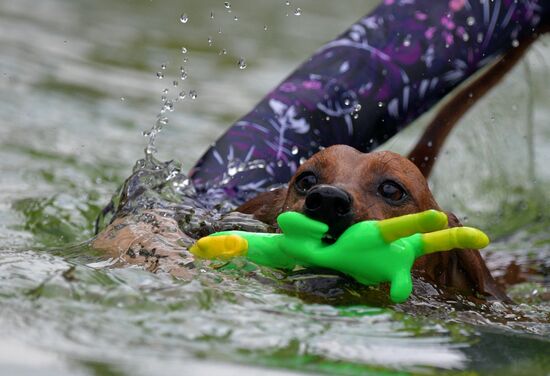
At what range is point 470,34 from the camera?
13.7ft

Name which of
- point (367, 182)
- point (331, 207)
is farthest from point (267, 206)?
point (331, 207)

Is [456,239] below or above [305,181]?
below

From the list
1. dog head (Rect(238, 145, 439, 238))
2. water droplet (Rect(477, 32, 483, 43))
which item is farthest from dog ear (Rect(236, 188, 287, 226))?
water droplet (Rect(477, 32, 483, 43))

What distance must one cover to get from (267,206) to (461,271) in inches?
26.1

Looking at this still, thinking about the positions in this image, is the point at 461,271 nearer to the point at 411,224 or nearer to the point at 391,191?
the point at 391,191

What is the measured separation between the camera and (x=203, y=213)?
11.9ft

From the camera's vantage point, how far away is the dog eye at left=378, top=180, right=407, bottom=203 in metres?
3.22

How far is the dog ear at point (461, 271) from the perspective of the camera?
335cm

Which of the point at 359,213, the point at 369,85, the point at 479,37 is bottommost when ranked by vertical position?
the point at 359,213

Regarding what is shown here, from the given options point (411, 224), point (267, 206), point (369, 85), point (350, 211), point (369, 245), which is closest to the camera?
point (411, 224)

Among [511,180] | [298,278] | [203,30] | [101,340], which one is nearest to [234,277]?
[298,278]

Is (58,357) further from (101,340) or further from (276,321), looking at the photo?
(276,321)

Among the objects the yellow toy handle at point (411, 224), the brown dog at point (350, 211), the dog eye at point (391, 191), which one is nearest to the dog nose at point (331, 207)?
the brown dog at point (350, 211)

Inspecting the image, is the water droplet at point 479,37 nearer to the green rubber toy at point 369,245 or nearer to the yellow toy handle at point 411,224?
the green rubber toy at point 369,245
